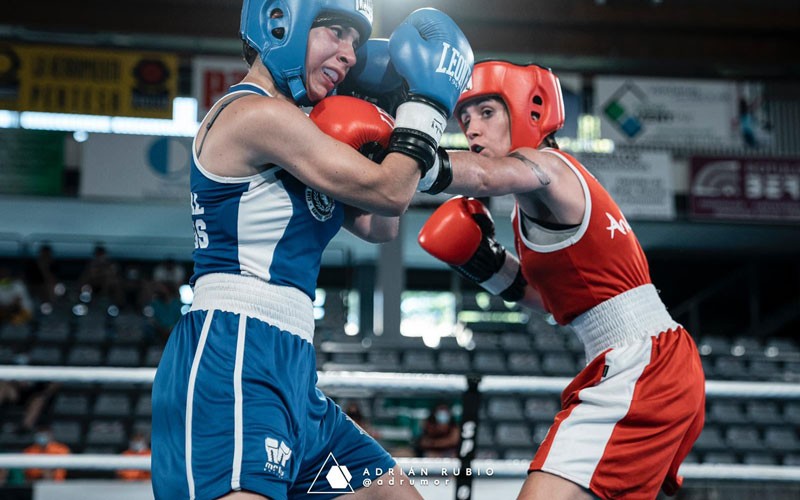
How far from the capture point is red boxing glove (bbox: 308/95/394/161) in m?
1.82

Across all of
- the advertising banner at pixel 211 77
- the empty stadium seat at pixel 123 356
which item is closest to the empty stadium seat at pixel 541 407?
the empty stadium seat at pixel 123 356

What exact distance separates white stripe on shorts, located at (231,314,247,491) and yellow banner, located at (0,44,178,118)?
9254 millimetres

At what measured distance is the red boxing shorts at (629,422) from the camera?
202 centimetres

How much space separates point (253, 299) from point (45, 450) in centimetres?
578

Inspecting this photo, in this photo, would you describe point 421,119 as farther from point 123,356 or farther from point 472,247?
point 123,356

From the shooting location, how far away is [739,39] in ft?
40.4

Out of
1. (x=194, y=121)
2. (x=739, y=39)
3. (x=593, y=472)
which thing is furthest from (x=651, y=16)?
(x=593, y=472)

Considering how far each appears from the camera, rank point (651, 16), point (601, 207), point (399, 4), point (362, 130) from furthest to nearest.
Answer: point (651, 16) < point (399, 4) < point (601, 207) < point (362, 130)

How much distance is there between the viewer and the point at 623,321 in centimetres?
224

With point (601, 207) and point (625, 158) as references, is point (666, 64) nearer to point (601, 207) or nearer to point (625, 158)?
point (625, 158)

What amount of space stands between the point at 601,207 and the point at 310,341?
0.92 m

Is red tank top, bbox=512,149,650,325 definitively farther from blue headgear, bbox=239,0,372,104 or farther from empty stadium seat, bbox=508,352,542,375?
empty stadium seat, bbox=508,352,542,375

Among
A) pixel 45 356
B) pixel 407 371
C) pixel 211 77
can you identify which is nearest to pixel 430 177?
pixel 407 371

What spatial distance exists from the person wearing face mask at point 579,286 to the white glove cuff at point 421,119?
18cm
